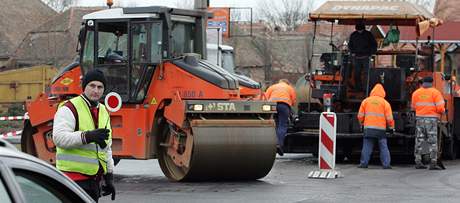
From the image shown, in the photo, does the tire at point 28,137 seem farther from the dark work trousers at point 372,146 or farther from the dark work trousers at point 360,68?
the dark work trousers at point 360,68

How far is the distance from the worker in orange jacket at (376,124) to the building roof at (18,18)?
43.1m

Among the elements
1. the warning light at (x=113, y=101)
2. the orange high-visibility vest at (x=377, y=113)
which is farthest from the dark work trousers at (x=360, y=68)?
the warning light at (x=113, y=101)

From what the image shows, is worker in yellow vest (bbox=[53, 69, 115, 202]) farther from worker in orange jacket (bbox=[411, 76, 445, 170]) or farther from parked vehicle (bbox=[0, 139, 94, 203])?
worker in orange jacket (bbox=[411, 76, 445, 170])

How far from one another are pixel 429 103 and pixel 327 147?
268 centimetres

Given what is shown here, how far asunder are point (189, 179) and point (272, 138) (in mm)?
1320

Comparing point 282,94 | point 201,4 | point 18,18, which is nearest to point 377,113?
point 282,94

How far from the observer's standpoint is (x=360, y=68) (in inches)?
723

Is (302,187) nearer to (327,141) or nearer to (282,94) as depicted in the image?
(327,141)

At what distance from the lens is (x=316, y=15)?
707 inches

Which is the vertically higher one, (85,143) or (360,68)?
(360,68)

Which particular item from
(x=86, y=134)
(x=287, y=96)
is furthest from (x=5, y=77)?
(x=86, y=134)

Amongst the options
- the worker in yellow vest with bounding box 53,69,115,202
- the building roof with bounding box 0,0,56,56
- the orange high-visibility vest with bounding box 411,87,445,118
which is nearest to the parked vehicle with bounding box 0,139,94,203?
the worker in yellow vest with bounding box 53,69,115,202

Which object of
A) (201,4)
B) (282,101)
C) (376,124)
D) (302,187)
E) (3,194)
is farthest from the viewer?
(201,4)

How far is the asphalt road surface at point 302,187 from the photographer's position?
11984 mm
